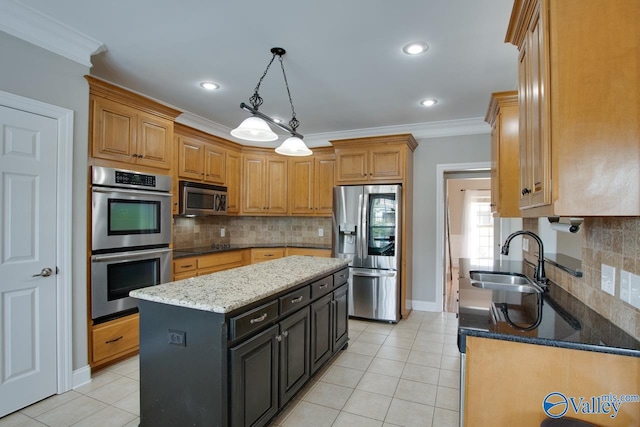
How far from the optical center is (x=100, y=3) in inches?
78.3

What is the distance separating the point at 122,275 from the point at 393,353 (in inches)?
103

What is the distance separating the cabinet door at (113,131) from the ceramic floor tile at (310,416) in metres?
2.50

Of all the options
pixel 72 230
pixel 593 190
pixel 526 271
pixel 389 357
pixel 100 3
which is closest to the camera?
pixel 593 190

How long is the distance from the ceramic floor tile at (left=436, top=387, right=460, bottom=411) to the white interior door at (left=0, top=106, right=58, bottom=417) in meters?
2.80

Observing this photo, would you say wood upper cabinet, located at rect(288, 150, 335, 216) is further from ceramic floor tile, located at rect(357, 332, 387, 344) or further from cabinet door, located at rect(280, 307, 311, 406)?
cabinet door, located at rect(280, 307, 311, 406)

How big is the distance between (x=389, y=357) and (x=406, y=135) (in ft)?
8.41

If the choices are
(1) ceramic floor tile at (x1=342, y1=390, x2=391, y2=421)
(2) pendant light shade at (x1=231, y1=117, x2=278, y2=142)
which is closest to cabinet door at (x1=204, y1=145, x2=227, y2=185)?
(2) pendant light shade at (x1=231, y1=117, x2=278, y2=142)

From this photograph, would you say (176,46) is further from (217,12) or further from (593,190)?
(593,190)

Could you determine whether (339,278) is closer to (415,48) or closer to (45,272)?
(415,48)

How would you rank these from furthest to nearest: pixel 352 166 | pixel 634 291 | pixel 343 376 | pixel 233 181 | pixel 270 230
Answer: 1. pixel 270 230
2. pixel 233 181
3. pixel 352 166
4. pixel 343 376
5. pixel 634 291

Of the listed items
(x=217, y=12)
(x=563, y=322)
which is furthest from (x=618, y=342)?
(x=217, y=12)

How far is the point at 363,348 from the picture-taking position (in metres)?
3.30

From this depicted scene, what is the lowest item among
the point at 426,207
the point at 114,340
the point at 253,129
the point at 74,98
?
the point at 114,340

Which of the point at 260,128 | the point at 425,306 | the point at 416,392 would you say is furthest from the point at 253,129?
the point at 425,306
